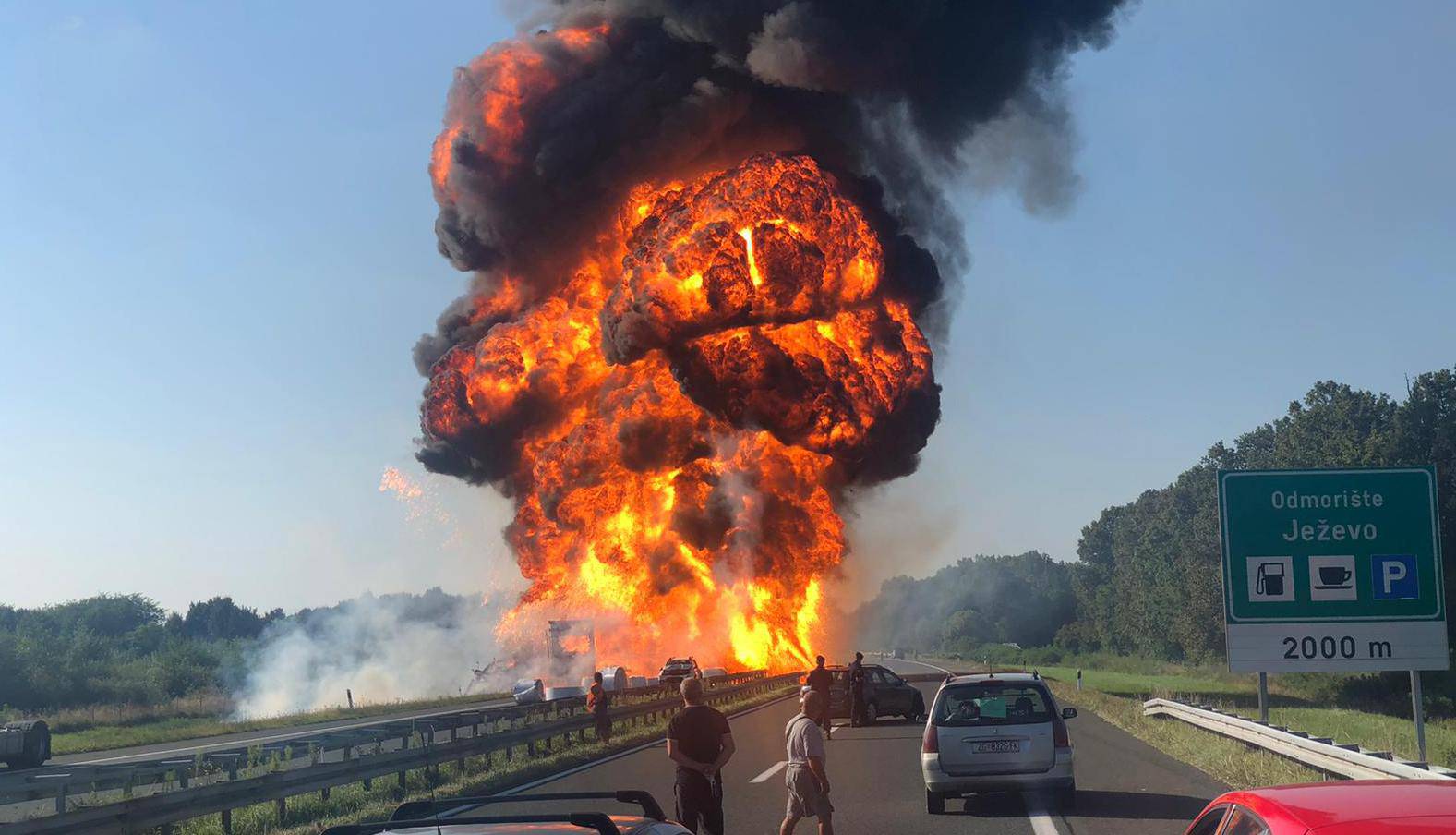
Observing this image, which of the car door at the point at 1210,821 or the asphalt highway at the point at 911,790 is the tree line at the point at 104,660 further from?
the car door at the point at 1210,821

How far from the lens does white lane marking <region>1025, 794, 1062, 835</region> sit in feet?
46.9

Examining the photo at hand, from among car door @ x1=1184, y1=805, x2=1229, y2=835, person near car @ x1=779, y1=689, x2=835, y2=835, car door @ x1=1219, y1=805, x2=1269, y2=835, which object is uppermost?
car door @ x1=1219, y1=805, x2=1269, y2=835

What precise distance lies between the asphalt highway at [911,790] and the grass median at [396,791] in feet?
2.54

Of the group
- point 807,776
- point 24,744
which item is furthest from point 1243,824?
point 24,744

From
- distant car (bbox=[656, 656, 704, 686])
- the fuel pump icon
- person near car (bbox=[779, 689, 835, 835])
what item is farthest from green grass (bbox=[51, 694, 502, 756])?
the fuel pump icon

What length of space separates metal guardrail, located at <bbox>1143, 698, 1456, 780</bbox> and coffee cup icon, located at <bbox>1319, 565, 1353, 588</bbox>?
1.90 meters

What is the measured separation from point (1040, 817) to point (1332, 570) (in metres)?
5.17

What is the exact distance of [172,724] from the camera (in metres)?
52.1

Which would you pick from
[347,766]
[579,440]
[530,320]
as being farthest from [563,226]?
[347,766]

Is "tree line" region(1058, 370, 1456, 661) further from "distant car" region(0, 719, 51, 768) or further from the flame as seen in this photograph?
"distant car" region(0, 719, 51, 768)

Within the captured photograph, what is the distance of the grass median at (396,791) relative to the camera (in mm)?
17125

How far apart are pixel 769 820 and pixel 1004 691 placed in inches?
142

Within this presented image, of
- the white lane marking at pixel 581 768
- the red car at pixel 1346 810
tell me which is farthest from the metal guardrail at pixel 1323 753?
the white lane marking at pixel 581 768

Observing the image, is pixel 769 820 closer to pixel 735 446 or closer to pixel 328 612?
pixel 735 446
